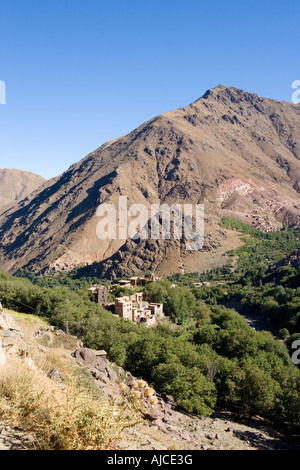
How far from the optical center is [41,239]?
115m

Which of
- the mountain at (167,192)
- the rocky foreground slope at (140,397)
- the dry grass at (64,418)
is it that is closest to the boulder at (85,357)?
the rocky foreground slope at (140,397)

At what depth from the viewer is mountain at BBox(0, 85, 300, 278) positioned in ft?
286

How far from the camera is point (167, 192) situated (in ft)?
387

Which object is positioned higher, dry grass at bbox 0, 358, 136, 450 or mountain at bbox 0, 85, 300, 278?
mountain at bbox 0, 85, 300, 278

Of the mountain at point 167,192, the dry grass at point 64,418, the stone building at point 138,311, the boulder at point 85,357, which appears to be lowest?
the stone building at point 138,311

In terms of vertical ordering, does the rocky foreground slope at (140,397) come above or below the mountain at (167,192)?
below

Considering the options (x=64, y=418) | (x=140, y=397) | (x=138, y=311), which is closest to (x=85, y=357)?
(x=140, y=397)

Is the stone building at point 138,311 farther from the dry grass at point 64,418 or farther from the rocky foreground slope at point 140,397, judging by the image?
the dry grass at point 64,418

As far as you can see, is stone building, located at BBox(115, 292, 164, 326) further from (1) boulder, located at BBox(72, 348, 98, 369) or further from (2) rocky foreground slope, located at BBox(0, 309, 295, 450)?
(1) boulder, located at BBox(72, 348, 98, 369)

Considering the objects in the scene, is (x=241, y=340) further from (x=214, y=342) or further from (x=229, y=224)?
(x=229, y=224)

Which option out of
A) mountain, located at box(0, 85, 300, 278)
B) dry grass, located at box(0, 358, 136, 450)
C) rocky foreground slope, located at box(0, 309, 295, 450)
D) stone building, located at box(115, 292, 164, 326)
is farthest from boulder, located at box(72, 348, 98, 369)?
mountain, located at box(0, 85, 300, 278)

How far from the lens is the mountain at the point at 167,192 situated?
286 ft

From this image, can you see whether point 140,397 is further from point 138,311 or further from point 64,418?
point 138,311

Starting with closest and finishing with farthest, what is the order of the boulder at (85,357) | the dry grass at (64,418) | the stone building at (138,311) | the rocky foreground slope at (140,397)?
the dry grass at (64,418)
the rocky foreground slope at (140,397)
the boulder at (85,357)
the stone building at (138,311)
